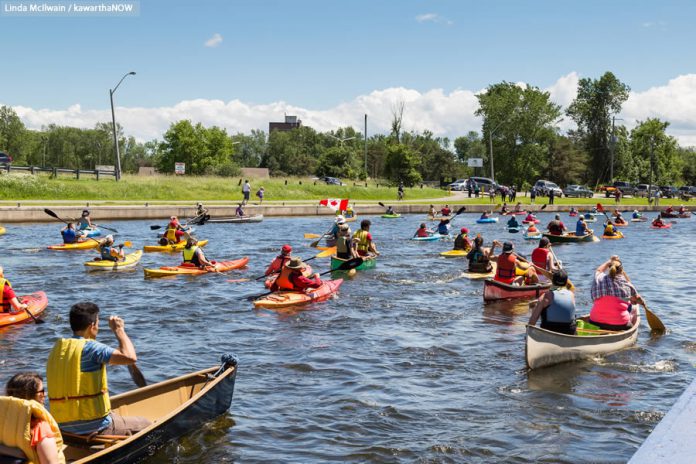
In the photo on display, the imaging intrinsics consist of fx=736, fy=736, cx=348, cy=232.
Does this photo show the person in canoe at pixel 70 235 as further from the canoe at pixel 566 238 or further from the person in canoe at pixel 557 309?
the canoe at pixel 566 238

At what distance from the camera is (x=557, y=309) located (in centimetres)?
1313

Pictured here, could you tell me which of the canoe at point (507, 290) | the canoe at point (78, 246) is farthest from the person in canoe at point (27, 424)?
the canoe at point (78, 246)

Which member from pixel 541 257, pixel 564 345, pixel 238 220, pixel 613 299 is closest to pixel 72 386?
pixel 564 345

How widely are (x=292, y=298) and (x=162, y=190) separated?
132 ft

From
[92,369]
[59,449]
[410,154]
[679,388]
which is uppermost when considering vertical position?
[410,154]

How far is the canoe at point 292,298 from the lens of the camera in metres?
18.2

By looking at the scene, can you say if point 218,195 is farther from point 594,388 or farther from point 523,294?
point 594,388

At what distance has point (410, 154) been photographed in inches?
3364

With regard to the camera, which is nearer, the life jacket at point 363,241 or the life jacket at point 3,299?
the life jacket at point 3,299

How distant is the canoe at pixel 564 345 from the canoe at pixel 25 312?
11.0m

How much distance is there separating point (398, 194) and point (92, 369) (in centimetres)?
6187

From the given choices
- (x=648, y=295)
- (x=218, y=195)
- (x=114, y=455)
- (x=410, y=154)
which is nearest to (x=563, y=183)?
(x=410, y=154)

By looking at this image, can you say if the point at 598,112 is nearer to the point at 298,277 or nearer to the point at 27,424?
the point at 298,277

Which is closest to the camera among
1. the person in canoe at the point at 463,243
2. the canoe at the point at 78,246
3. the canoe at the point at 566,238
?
the person in canoe at the point at 463,243
